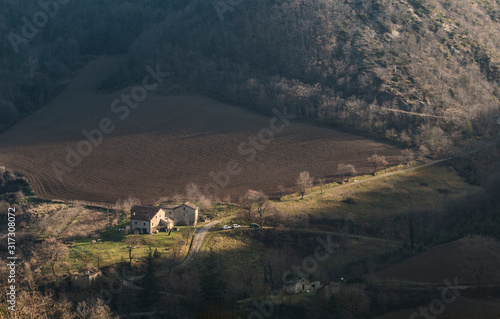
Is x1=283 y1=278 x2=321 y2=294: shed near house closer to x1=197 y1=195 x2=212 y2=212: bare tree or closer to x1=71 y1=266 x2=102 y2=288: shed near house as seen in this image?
x1=71 y1=266 x2=102 y2=288: shed near house

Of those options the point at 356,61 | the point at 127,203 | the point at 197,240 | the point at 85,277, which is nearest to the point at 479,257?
the point at 197,240

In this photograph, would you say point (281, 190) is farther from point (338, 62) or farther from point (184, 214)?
point (338, 62)

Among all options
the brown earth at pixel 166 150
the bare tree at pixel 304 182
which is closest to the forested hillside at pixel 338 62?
the brown earth at pixel 166 150

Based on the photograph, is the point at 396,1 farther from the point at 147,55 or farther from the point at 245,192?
the point at 245,192

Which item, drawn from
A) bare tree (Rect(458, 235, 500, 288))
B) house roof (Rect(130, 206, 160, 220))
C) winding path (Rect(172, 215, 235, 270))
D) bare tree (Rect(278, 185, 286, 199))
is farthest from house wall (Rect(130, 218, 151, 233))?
bare tree (Rect(458, 235, 500, 288))

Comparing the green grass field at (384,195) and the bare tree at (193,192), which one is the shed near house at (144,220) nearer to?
the bare tree at (193,192)

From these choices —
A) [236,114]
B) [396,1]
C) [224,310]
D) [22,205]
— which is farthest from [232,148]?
[396,1]
